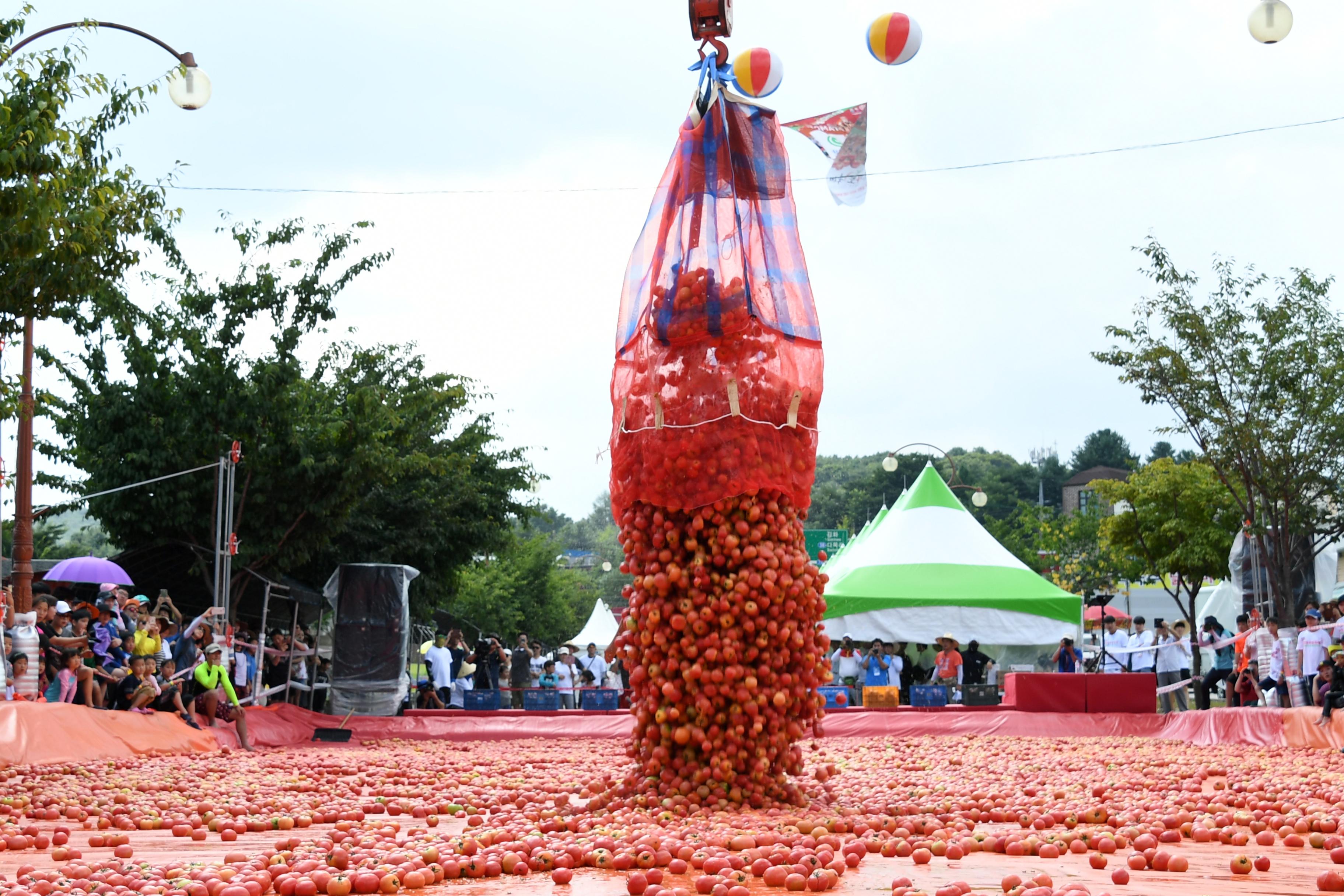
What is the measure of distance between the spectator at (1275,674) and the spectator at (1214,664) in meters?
1.34

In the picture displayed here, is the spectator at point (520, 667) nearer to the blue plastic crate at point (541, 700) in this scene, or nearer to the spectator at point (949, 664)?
the blue plastic crate at point (541, 700)

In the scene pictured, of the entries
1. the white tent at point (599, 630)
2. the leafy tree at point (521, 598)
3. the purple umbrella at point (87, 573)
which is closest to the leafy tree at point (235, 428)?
the purple umbrella at point (87, 573)

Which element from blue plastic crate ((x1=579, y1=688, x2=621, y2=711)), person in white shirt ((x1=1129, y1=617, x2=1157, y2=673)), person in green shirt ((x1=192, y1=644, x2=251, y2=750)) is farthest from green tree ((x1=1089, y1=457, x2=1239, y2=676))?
person in green shirt ((x1=192, y1=644, x2=251, y2=750))

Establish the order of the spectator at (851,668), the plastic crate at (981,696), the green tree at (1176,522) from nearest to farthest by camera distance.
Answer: the plastic crate at (981,696) < the spectator at (851,668) < the green tree at (1176,522)

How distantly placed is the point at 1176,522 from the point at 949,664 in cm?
1080

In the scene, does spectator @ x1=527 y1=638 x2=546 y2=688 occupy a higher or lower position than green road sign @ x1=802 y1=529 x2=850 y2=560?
lower

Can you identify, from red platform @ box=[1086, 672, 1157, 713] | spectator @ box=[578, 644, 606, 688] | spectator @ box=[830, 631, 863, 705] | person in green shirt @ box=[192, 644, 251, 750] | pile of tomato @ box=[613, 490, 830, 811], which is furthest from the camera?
spectator @ box=[578, 644, 606, 688]

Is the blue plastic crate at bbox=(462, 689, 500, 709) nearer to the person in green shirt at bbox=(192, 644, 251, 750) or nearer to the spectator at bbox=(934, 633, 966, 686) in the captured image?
the person in green shirt at bbox=(192, 644, 251, 750)

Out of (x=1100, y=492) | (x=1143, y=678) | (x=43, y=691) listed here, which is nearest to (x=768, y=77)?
(x=43, y=691)

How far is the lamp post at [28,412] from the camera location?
10.7 metres

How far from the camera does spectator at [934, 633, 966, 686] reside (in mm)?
19781

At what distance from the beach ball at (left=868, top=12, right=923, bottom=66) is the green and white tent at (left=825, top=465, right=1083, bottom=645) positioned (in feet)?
48.6

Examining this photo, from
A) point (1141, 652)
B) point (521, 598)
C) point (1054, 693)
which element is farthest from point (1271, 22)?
point (521, 598)

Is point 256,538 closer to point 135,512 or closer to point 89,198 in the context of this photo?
point 135,512
